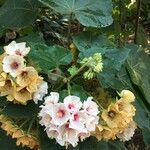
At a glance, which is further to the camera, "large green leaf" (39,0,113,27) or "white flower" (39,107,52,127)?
"large green leaf" (39,0,113,27)

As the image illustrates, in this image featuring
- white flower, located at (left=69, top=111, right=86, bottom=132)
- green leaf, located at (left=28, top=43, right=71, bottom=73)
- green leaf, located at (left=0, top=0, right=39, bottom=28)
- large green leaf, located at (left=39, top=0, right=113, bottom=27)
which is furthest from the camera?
green leaf, located at (left=0, top=0, right=39, bottom=28)

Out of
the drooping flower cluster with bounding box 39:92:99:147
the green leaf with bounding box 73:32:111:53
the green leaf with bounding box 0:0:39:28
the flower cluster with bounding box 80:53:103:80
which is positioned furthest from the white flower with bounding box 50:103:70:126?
the green leaf with bounding box 0:0:39:28

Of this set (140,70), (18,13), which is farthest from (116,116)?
(18,13)

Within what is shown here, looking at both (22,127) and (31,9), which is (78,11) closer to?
(31,9)

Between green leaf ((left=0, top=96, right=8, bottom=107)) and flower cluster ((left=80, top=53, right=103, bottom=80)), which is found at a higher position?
flower cluster ((left=80, top=53, right=103, bottom=80))

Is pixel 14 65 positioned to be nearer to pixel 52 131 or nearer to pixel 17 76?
pixel 17 76

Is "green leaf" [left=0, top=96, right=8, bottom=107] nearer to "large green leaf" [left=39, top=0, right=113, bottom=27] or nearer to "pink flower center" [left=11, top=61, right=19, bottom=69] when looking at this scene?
"pink flower center" [left=11, top=61, right=19, bottom=69]

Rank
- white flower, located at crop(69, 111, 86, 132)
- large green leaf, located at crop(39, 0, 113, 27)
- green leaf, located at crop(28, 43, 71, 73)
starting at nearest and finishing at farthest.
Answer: white flower, located at crop(69, 111, 86, 132)
green leaf, located at crop(28, 43, 71, 73)
large green leaf, located at crop(39, 0, 113, 27)
